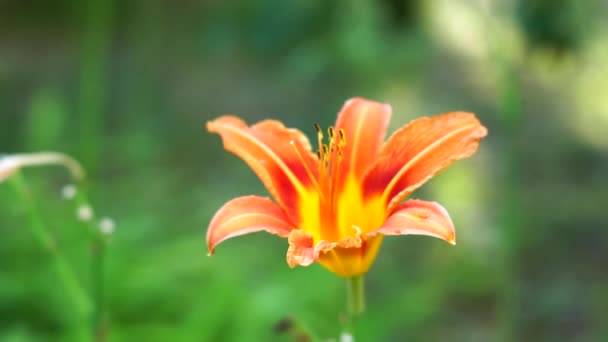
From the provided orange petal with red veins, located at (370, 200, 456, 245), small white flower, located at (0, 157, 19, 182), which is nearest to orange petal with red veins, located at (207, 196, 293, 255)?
orange petal with red veins, located at (370, 200, 456, 245)

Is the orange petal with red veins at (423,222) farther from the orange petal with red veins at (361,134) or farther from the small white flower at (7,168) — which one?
the small white flower at (7,168)

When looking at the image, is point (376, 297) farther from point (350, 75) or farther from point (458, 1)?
point (458, 1)

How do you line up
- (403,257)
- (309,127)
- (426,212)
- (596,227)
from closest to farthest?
(426,212)
(403,257)
(596,227)
(309,127)

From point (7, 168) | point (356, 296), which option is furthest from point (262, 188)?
point (356, 296)

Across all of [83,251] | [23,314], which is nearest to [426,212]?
[83,251]

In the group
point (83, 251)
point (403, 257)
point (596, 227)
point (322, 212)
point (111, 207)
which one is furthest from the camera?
point (596, 227)

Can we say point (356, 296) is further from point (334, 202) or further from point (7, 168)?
point (7, 168)

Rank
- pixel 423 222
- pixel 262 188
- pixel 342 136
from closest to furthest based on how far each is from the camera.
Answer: pixel 423 222 → pixel 342 136 → pixel 262 188
